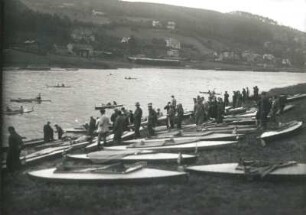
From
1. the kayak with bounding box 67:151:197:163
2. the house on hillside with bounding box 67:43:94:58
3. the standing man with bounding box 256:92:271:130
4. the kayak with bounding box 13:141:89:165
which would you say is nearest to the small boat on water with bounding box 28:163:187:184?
the kayak with bounding box 67:151:197:163

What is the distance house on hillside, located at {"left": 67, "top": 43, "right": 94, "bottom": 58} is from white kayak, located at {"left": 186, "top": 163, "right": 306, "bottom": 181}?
128149 mm

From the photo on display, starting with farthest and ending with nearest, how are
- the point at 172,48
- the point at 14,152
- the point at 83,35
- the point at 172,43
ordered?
the point at 172,43, the point at 172,48, the point at 83,35, the point at 14,152

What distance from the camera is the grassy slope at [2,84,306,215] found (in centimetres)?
1166

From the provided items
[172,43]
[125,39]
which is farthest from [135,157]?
[172,43]

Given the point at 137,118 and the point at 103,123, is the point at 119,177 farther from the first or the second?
the point at 137,118

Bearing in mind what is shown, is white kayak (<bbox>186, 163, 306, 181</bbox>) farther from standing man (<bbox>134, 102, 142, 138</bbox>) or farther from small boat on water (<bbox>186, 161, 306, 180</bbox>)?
standing man (<bbox>134, 102, 142, 138</bbox>)

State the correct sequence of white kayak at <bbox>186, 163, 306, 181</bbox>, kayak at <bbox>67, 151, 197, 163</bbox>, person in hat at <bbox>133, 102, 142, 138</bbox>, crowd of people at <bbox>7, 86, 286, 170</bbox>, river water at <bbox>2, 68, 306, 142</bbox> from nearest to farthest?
white kayak at <bbox>186, 163, 306, 181</bbox>
kayak at <bbox>67, 151, 197, 163</bbox>
crowd of people at <bbox>7, 86, 286, 170</bbox>
person in hat at <bbox>133, 102, 142, 138</bbox>
river water at <bbox>2, 68, 306, 142</bbox>

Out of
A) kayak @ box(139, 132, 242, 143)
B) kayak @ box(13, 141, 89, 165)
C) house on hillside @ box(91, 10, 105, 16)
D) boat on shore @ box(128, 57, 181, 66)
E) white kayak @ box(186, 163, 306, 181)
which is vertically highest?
house on hillside @ box(91, 10, 105, 16)

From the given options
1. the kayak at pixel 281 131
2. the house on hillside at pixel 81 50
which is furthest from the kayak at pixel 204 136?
the house on hillside at pixel 81 50

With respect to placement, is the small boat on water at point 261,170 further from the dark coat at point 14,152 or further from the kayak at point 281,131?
the dark coat at point 14,152

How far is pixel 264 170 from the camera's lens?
1370 centimetres

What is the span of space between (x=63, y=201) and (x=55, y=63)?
121 metres

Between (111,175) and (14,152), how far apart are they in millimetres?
4796

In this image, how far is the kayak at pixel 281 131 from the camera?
19.4 metres
